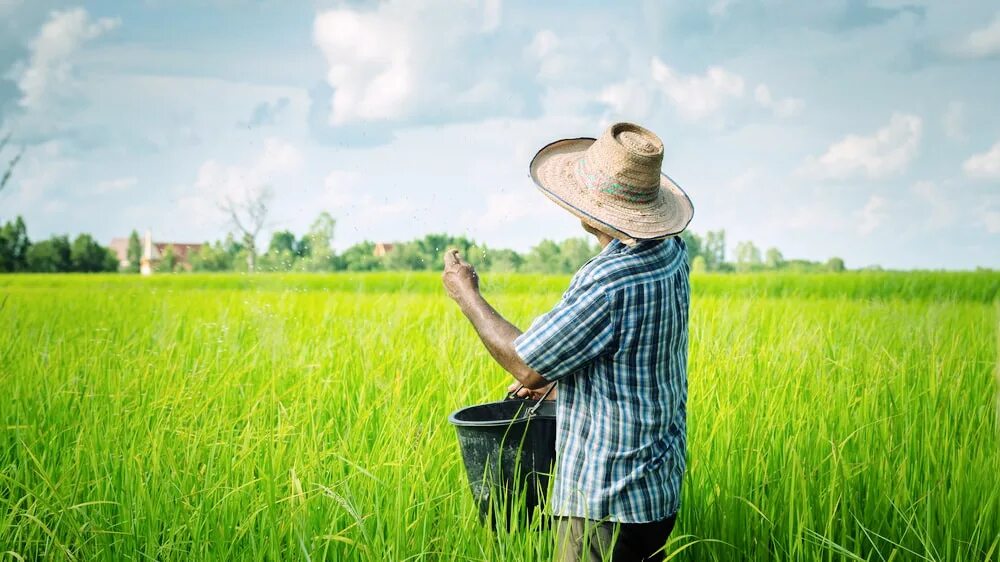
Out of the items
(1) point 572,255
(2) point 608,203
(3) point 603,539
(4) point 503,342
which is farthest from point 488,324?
(1) point 572,255

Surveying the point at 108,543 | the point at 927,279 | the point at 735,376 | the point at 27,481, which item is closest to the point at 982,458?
the point at 735,376

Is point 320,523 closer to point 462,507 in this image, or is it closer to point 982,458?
point 462,507

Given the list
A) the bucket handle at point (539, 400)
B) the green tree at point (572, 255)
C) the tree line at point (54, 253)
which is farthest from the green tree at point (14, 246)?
the bucket handle at point (539, 400)

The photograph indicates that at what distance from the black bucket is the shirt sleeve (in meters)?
0.27

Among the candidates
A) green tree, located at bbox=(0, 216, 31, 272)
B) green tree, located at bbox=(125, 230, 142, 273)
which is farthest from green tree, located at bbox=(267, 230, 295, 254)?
green tree, located at bbox=(125, 230, 142, 273)

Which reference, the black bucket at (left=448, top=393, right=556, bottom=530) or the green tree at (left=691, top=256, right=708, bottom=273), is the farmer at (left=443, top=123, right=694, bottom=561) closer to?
the black bucket at (left=448, top=393, right=556, bottom=530)

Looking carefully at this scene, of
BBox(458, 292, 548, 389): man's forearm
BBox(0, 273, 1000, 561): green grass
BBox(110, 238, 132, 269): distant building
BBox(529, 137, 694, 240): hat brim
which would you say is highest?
BBox(110, 238, 132, 269): distant building

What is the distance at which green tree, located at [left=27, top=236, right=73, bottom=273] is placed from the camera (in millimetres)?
39094

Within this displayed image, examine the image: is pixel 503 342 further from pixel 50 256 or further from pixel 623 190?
pixel 50 256

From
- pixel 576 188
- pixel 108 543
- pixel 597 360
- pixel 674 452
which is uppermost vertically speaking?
pixel 576 188

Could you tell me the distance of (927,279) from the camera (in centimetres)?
1238

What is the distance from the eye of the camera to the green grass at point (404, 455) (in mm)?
2422

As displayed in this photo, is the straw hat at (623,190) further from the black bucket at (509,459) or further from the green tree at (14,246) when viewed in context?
the green tree at (14,246)

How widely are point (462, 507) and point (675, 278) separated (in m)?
1.00
